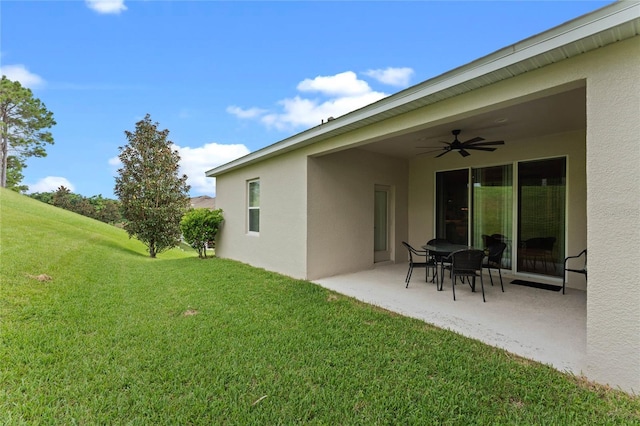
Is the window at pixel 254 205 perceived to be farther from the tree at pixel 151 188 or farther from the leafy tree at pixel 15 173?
the leafy tree at pixel 15 173

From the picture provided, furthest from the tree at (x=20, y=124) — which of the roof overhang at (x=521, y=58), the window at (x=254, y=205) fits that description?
the roof overhang at (x=521, y=58)

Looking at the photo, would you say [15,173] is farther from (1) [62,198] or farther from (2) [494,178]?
(2) [494,178]

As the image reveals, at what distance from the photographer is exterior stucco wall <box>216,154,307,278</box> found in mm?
6742

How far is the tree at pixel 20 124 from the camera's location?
77.1 feet

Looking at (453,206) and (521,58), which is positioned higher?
(521,58)

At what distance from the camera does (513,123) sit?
530 cm

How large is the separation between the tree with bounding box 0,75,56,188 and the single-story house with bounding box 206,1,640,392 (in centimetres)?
2538

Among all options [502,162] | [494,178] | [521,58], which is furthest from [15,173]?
[521,58]

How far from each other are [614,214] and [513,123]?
10.8 feet

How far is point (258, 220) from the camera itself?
28.5 feet

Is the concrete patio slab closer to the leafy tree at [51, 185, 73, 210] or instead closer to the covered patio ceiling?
the covered patio ceiling

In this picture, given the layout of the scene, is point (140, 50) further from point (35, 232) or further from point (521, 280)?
point (521, 280)

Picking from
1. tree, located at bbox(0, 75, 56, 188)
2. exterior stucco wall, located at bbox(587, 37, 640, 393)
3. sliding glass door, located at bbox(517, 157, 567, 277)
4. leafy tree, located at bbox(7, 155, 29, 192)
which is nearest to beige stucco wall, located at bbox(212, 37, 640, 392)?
exterior stucco wall, located at bbox(587, 37, 640, 393)

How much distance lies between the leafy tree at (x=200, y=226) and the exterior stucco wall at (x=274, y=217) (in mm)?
579
